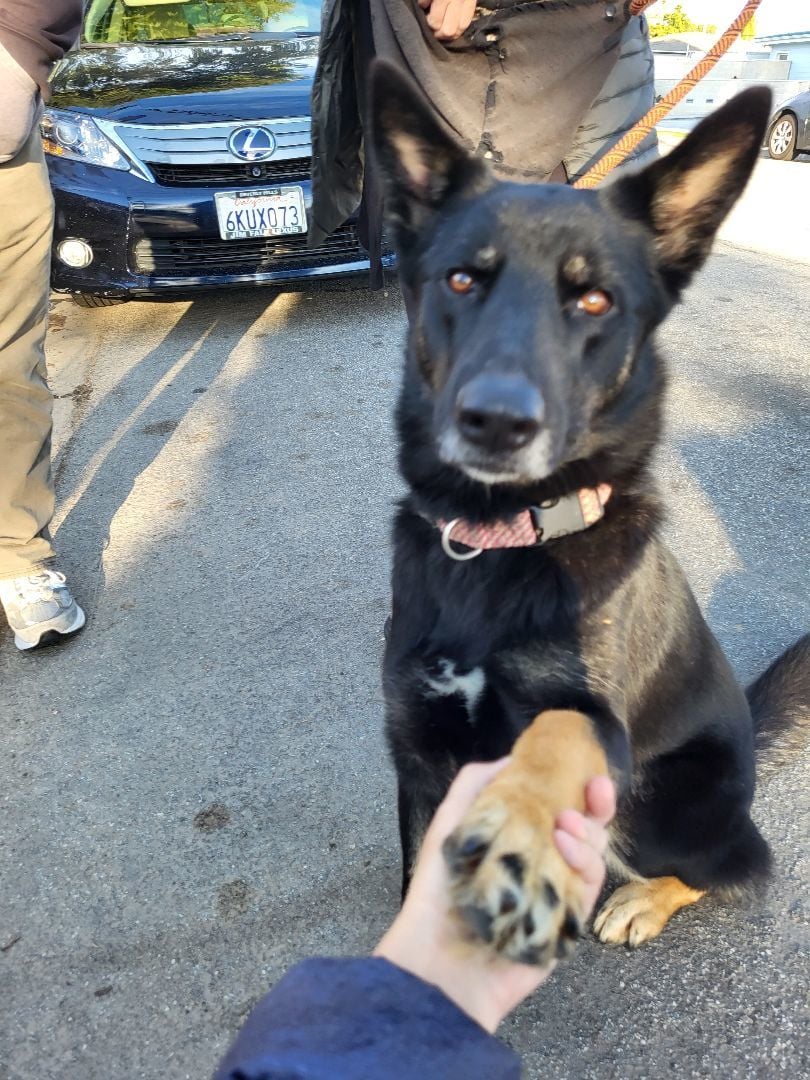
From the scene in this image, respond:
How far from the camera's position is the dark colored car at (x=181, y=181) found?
518cm

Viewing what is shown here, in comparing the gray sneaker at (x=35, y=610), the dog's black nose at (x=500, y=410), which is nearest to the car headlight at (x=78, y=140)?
the gray sneaker at (x=35, y=610)

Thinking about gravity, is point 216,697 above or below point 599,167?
below

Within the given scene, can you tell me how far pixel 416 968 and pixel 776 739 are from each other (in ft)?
5.28

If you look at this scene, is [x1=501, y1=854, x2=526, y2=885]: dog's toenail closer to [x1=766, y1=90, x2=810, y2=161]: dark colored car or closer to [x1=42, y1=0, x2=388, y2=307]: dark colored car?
[x1=42, y1=0, x2=388, y2=307]: dark colored car

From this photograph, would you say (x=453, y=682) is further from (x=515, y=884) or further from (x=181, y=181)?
(x=181, y=181)

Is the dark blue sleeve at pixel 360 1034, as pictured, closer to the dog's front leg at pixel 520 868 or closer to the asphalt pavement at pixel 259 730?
the dog's front leg at pixel 520 868

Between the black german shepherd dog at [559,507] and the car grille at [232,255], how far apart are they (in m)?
3.75

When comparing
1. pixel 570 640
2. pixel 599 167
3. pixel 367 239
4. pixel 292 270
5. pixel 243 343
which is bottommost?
pixel 243 343

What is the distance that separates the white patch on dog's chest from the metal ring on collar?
233 mm

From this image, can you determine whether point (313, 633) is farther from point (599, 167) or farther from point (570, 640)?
point (599, 167)

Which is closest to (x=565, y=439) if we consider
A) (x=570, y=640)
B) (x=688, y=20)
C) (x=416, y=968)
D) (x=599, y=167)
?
(x=570, y=640)

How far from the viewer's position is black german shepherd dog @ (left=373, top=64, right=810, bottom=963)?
1626 mm

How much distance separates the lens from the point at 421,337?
1.95 metres

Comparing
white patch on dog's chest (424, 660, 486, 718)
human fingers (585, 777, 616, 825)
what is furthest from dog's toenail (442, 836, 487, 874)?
white patch on dog's chest (424, 660, 486, 718)
